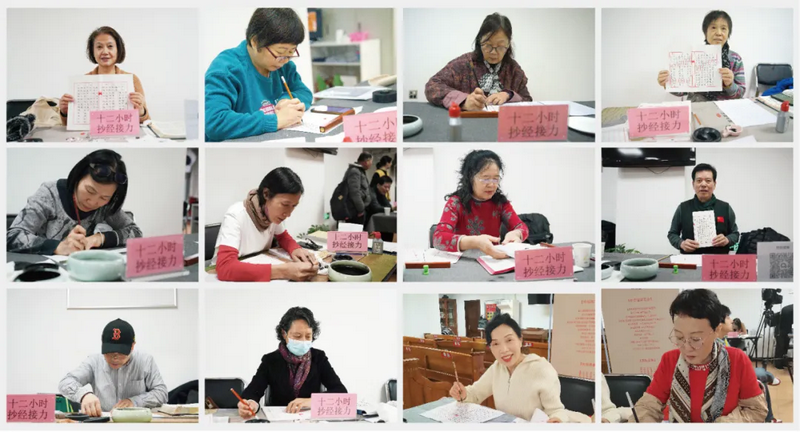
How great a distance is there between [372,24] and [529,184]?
0.51 metres

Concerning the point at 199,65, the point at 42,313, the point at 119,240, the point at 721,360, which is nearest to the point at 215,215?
the point at 119,240

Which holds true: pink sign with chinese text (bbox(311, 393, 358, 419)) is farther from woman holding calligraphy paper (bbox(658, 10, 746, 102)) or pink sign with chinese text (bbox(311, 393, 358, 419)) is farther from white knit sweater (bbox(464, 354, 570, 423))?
woman holding calligraphy paper (bbox(658, 10, 746, 102))

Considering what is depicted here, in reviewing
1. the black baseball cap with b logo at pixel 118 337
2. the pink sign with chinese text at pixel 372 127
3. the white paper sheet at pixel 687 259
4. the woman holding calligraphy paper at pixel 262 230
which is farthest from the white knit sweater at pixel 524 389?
the black baseball cap with b logo at pixel 118 337

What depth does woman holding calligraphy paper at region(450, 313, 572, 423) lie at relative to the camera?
1.92 m

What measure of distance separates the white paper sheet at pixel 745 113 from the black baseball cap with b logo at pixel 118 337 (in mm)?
1475

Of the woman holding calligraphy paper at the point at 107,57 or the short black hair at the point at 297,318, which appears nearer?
the woman holding calligraphy paper at the point at 107,57

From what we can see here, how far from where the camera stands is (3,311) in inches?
74.5

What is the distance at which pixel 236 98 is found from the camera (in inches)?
71.7

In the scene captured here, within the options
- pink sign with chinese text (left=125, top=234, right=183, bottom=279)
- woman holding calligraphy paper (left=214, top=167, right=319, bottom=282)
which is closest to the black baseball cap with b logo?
pink sign with chinese text (left=125, top=234, right=183, bottom=279)

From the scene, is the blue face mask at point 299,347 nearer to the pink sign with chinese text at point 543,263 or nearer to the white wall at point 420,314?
the white wall at point 420,314

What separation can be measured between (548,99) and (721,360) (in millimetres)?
729

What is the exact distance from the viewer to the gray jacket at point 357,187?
1.85 meters

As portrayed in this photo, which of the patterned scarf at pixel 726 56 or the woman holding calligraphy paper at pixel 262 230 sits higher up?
the patterned scarf at pixel 726 56

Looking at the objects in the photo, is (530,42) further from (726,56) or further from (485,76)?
(726,56)
